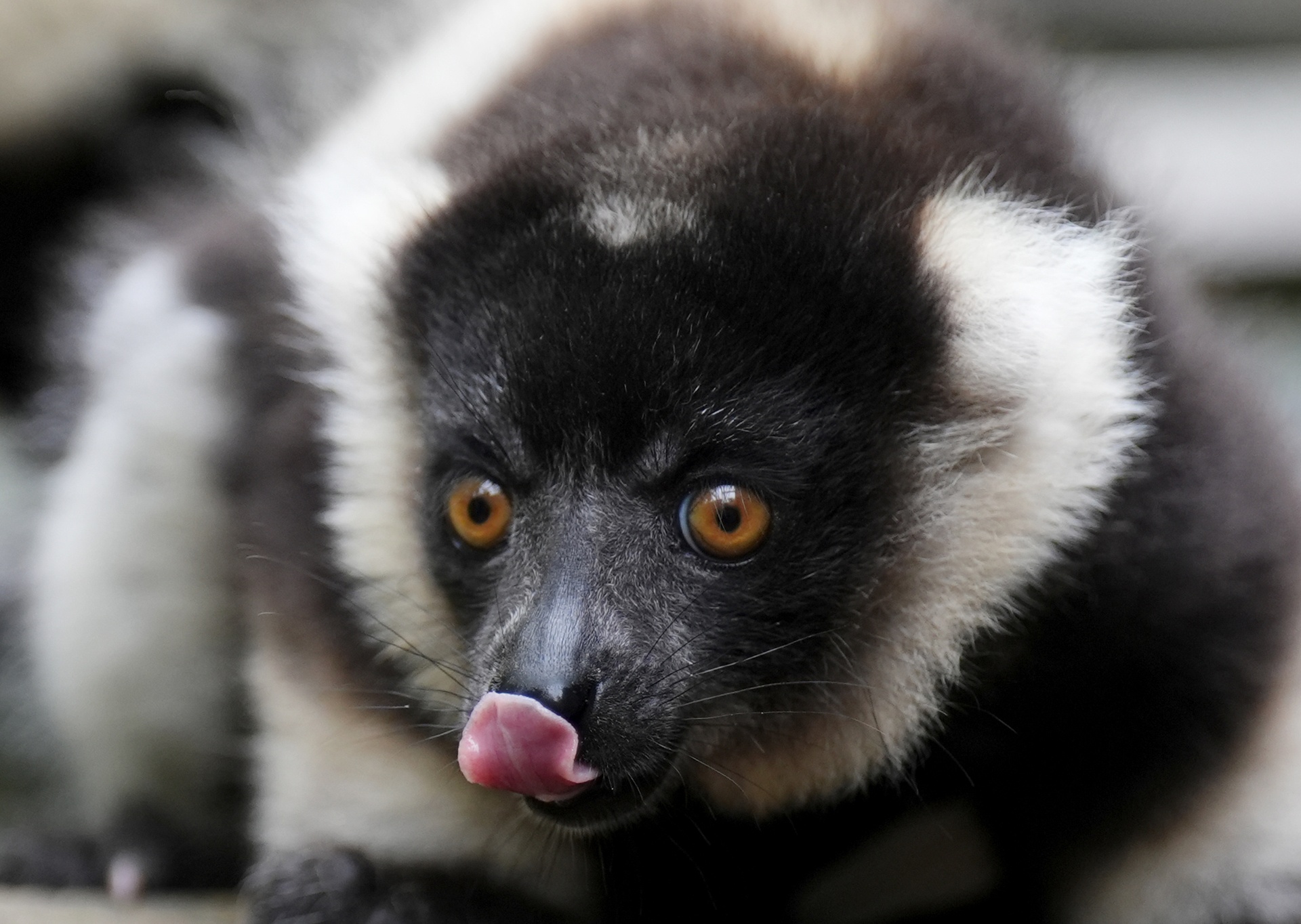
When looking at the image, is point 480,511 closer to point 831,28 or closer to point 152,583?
point 831,28

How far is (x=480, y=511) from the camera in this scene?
284 cm

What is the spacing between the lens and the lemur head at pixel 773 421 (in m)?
2.68

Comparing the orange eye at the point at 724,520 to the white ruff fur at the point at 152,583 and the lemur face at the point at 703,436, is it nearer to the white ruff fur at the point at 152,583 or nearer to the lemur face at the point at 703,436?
the lemur face at the point at 703,436

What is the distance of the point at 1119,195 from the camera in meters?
3.14

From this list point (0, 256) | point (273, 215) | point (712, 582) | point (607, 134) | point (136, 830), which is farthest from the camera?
point (0, 256)

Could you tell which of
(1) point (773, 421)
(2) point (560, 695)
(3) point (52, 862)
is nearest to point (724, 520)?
(1) point (773, 421)

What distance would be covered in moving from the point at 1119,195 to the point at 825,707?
3.84 ft

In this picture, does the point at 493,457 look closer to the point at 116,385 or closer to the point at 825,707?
the point at 825,707

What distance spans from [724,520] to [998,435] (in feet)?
1.65

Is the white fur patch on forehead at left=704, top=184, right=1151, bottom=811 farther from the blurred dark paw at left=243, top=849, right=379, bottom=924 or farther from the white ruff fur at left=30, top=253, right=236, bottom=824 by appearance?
the white ruff fur at left=30, top=253, right=236, bottom=824

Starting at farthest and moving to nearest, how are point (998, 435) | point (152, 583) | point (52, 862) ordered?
point (152, 583), point (52, 862), point (998, 435)

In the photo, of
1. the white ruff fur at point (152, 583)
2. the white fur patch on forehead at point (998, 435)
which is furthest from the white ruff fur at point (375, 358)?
the white fur patch on forehead at point (998, 435)

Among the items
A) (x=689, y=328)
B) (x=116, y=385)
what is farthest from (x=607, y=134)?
(x=116, y=385)

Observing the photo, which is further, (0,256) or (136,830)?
(0,256)
